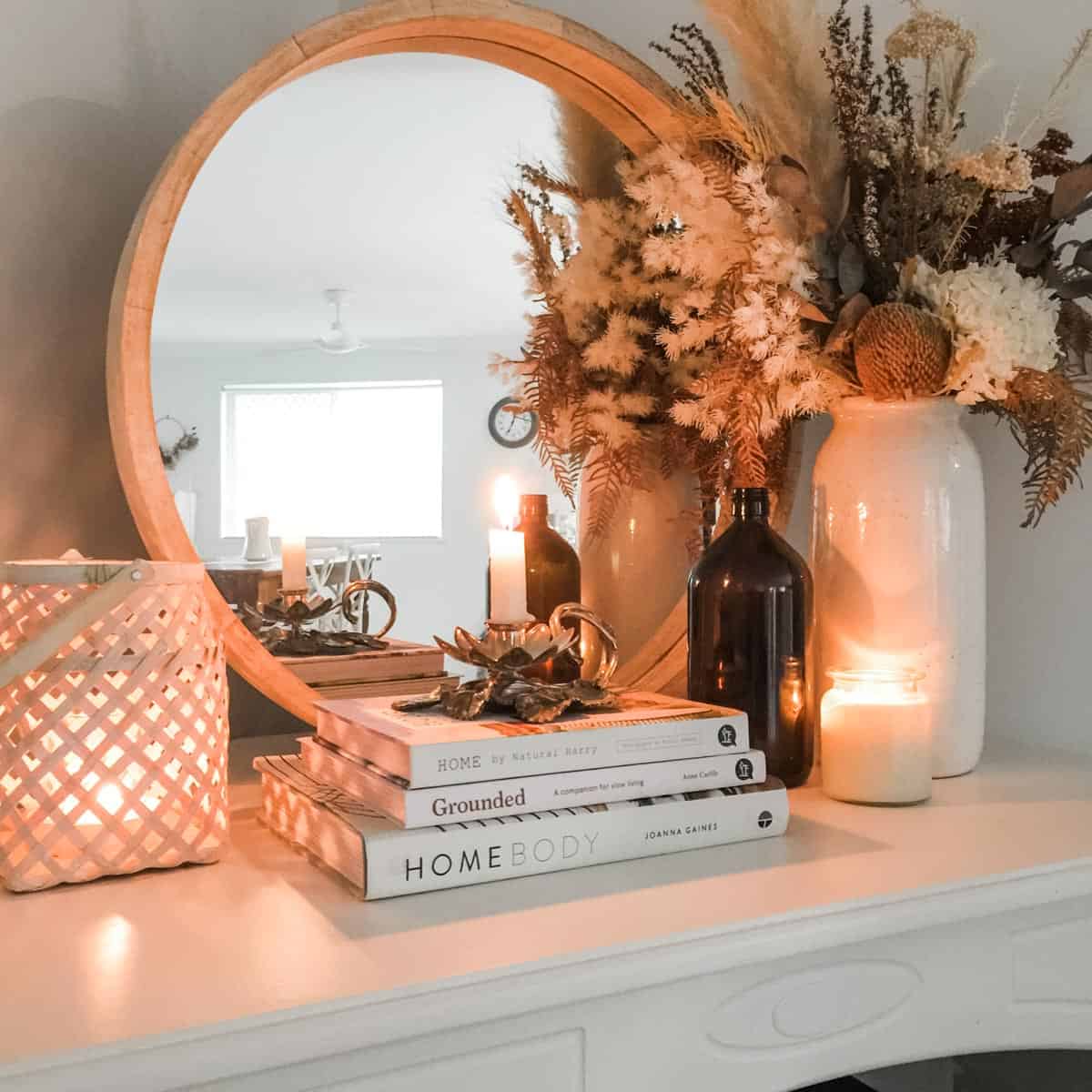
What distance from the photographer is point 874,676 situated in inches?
37.0

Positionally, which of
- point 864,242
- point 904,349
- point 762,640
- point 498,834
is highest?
point 864,242

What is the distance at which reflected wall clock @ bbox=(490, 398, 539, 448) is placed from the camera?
1.19 m

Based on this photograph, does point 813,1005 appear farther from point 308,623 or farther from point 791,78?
point 791,78

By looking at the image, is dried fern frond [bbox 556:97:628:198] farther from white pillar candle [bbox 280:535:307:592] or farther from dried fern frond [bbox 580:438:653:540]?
white pillar candle [bbox 280:535:307:592]

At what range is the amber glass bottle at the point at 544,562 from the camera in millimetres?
1230

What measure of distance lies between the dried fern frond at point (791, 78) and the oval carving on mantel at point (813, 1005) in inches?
25.7

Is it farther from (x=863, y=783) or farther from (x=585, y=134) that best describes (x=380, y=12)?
(x=863, y=783)

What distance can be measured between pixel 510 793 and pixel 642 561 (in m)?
0.58

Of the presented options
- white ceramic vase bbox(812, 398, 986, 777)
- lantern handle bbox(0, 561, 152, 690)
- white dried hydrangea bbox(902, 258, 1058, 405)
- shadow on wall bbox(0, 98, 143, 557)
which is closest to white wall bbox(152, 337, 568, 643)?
shadow on wall bbox(0, 98, 143, 557)

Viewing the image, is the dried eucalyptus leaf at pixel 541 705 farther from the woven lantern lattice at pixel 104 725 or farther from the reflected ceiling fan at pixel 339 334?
the reflected ceiling fan at pixel 339 334

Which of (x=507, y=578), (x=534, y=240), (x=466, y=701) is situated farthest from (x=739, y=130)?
(x=466, y=701)

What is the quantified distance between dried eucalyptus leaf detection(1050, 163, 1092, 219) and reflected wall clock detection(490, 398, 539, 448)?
0.55m

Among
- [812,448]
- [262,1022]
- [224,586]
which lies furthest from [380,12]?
[262,1022]

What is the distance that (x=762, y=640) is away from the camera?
990mm
